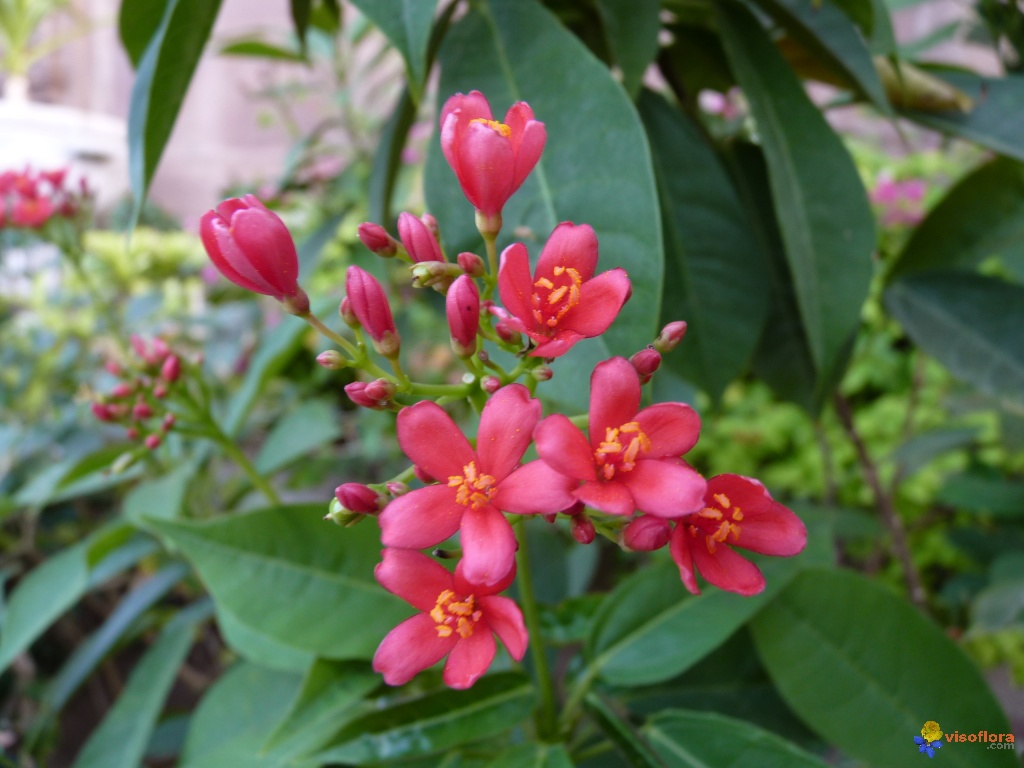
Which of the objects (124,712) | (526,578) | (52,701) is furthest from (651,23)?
(52,701)

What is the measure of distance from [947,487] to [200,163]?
310cm

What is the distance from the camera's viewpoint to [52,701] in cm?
100

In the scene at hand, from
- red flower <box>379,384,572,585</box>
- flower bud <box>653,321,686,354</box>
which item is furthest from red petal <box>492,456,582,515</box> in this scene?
flower bud <box>653,321,686,354</box>

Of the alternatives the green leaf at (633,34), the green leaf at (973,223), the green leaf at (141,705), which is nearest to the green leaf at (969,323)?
the green leaf at (973,223)

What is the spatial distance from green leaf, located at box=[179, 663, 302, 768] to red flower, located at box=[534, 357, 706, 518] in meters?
0.55

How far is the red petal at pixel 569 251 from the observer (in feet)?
1.31

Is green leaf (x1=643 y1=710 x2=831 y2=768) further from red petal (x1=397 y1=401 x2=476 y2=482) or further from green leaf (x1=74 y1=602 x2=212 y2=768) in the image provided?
green leaf (x1=74 y1=602 x2=212 y2=768)

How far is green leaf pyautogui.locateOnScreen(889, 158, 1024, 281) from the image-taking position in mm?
844

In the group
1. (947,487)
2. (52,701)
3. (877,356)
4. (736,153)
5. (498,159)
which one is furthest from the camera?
(877,356)

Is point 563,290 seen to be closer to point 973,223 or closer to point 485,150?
point 485,150

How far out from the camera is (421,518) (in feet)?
1.15

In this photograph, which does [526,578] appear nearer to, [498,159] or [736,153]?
[498,159]

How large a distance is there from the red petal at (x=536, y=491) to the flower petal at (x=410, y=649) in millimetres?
78

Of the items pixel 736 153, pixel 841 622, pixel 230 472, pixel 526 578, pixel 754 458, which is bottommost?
pixel 754 458
